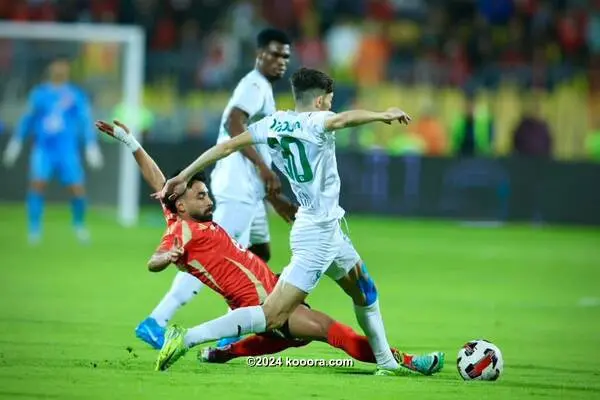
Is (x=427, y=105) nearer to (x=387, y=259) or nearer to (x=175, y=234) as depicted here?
(x=387, y=259)

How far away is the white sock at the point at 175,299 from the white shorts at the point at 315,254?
1645 millimetres

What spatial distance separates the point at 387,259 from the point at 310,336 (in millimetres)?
9611

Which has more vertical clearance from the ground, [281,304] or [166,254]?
[166,254]

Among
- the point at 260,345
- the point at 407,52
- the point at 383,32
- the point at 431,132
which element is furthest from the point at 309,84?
the point at 383,32

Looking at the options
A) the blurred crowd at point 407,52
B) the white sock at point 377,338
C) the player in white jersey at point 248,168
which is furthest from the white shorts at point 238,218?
the blurred crowd at point 407,52

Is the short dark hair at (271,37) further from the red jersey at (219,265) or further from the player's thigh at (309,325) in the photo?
the player's thigh at (309,325)

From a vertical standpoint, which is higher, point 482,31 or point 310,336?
point 482,31

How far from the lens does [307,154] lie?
8008 millimetres

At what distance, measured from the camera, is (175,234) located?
323 inches

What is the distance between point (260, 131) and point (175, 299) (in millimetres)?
1999

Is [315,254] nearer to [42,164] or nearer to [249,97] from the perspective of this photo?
[249,97]

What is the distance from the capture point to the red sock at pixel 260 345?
851 centimetres

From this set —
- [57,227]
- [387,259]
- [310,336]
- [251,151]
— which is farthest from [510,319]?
[57,227]

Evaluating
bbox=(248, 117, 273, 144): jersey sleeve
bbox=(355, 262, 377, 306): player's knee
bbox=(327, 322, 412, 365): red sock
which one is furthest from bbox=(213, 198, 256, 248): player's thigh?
bbox=(248, 117, 273, 144): jersey sleeve
